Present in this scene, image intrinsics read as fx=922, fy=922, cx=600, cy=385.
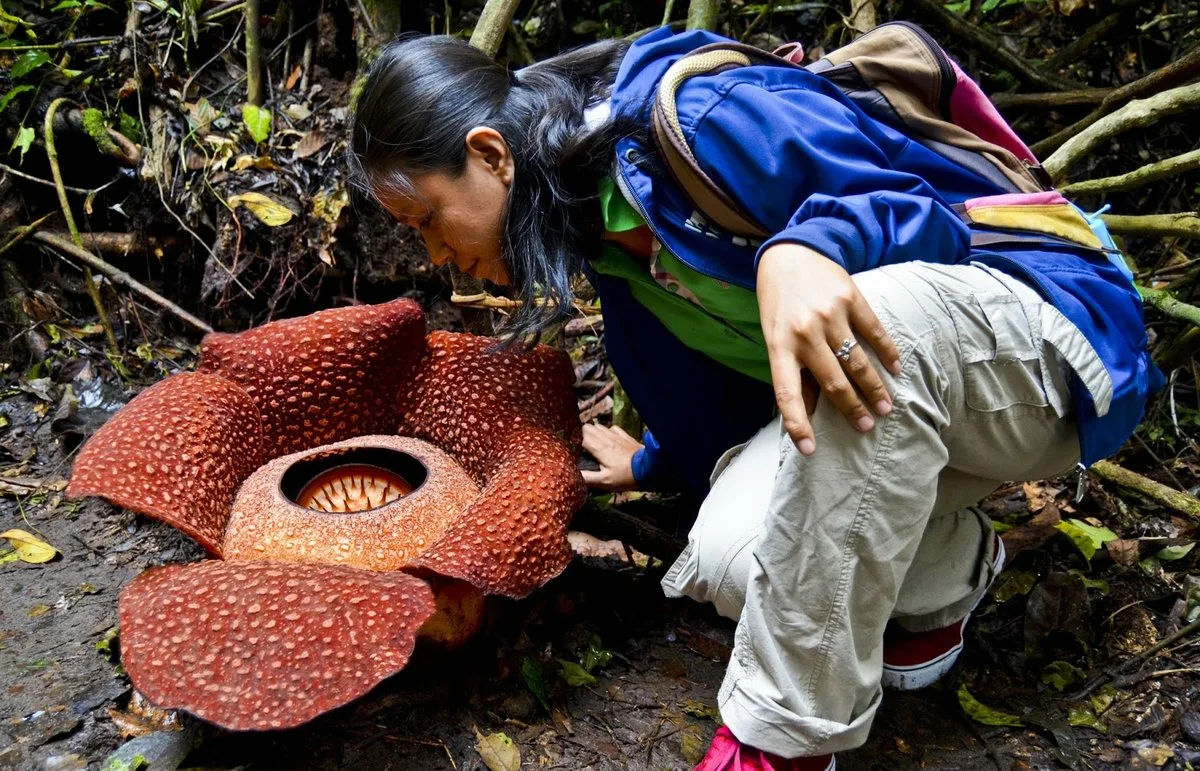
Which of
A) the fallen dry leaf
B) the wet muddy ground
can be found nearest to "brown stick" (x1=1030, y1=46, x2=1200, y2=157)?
the wet muddy ground

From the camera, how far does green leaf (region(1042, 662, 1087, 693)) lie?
2076mm

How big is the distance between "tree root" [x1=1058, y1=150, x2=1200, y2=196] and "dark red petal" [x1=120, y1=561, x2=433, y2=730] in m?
2.14

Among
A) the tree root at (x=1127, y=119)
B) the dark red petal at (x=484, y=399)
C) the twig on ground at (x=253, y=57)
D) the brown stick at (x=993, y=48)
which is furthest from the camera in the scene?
the twig on ground at (x=253, y=57)

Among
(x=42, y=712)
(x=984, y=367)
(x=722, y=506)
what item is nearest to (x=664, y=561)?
(x=722, y=506)

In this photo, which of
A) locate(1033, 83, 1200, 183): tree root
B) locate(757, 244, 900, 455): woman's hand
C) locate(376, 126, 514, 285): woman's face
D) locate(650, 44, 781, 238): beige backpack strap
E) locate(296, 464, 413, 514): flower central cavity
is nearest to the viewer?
locate(757, 244, 900, 455): woman's hand

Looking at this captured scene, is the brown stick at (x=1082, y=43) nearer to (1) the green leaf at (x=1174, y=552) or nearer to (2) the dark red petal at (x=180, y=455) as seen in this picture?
(1) the green leaf at (x=1174, y=552)

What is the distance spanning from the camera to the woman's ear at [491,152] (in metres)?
1.78

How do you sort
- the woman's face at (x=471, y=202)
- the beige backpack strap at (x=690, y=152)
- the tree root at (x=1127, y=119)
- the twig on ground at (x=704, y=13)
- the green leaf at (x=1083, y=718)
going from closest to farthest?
the beige backpack strap at (x=690, y=152)
the woman's face at (x=471, y=202)
the green leaf at (x=1083, y=718)
the tree root at (x=1127, y=119)
the twig on ground at (x=704, y=13)

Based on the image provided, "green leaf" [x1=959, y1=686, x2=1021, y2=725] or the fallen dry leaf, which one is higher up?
the fallen dry leaf

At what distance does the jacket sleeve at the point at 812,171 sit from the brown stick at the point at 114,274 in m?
2.25

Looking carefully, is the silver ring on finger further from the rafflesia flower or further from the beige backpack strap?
the rafflesia flower

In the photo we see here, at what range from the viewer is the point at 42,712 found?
6.16 feet

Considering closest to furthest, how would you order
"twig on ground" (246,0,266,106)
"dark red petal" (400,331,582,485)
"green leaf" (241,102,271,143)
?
"dark red petal" (400,331,582,485) → "green leaf" (241,102,271,143) → "twig on ground" (246,0,266,106)

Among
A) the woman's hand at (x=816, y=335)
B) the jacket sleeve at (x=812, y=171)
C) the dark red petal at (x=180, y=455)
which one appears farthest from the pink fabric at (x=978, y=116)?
the dark red petal at (x=180, y=455)
